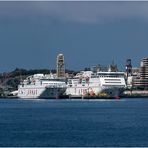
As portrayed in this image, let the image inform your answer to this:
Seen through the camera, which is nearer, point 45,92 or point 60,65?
point 45,92

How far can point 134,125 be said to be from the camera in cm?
5338

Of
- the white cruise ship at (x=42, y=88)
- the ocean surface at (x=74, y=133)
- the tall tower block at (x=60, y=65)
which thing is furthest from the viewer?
the tall tower block at (x=60, y=65)

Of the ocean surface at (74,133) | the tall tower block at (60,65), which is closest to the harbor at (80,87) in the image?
the tall tower block at (60,65)

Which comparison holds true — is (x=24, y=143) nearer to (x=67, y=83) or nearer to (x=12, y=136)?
(x=12, y=136)

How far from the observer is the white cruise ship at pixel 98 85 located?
141 meters

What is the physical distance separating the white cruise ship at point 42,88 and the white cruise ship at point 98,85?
1914mm

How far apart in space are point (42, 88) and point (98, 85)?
31.6 ft

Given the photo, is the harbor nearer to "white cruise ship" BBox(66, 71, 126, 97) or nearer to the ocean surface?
"white cruise ship" BBox(66, 71, 126, 97)

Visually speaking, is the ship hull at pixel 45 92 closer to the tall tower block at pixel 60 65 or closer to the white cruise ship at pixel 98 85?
the white cruise ship at pixel 98 85

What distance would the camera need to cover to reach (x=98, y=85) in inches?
5576

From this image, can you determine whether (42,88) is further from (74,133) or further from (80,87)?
(74,133)

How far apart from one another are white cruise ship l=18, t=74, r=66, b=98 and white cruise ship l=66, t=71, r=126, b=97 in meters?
1.91

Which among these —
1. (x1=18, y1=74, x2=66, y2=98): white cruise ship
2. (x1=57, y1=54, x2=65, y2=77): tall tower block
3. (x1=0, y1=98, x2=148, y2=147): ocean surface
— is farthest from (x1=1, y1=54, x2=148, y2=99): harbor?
(x1=0, y1=98, x2=148, y2=147): ocean surface

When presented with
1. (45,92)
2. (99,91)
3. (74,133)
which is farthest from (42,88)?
(74,133)
